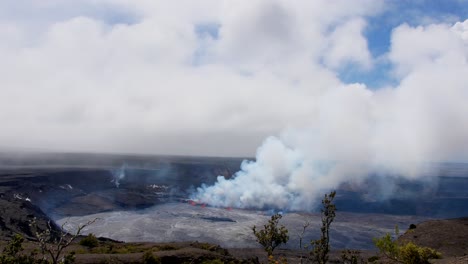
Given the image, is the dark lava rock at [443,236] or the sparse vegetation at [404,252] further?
the dark lava rock at [443,236]

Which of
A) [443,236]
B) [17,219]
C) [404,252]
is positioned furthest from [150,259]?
[17,219]

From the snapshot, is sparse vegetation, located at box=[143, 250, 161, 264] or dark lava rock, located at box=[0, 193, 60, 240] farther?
dark lava rock, located at box=[0, 193, 60, 240]

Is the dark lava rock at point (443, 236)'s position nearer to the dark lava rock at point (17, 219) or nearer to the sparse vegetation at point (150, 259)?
the sparse vegetation at point (150, 259)

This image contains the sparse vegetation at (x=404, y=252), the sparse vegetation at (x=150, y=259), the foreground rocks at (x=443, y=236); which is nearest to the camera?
the sparse vegetation at (x=404, y=252)

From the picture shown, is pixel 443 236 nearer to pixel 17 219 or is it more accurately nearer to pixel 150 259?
pixel 150 259

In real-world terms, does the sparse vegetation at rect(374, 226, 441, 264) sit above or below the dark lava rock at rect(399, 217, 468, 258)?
above

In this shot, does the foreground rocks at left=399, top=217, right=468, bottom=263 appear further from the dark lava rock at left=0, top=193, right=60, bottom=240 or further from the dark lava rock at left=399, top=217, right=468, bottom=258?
the dark lava rock at left=0, top=193, right=60, bottom=240

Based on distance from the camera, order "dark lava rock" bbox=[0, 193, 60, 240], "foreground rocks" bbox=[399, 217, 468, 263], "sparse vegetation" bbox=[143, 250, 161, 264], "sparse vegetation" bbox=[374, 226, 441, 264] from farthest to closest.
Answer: "dark lava rock" bbox=[0, 193, 60, 240], "foreground rocks" bbox=[399, 217, 468, 263], "sparse vegetation" bbox=[143, 250, 161, 264], "sparse vegetation" bbox=[374, 226, 441, 264]

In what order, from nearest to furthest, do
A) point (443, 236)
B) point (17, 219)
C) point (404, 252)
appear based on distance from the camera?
point (404, 252) < point (443, 236) < point (17, 219)

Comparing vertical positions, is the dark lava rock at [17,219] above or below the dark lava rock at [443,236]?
below

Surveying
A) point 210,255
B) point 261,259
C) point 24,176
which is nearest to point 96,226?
point 24,176

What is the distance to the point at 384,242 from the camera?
34.7m

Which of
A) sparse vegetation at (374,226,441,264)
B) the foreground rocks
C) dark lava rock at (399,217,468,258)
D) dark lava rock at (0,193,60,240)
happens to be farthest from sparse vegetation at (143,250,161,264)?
dark lava rock at (0,193,60,240)

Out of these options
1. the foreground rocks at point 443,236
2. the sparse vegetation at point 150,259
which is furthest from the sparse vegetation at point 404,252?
the sparse vegetation at point 150,259
